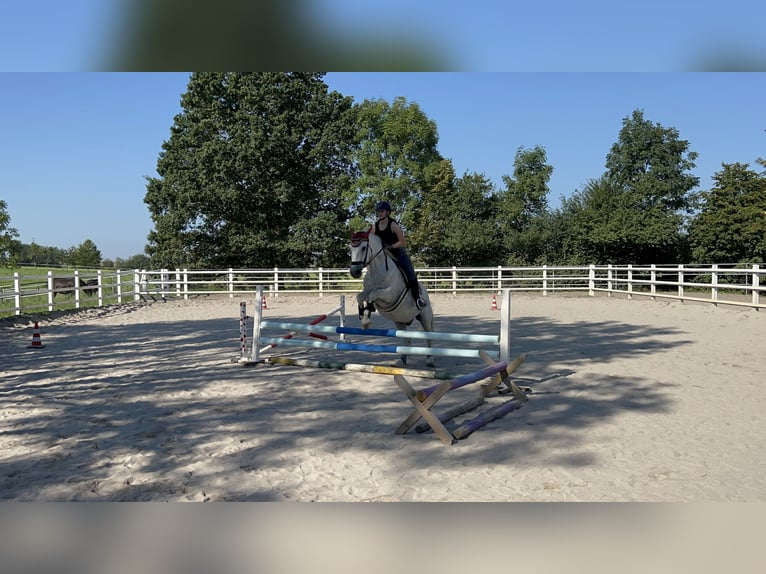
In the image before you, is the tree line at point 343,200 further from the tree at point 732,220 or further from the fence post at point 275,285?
the fence post at point 275,285

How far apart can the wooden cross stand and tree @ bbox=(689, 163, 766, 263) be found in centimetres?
3006

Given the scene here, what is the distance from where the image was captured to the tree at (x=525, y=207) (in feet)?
116

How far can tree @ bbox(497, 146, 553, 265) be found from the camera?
3538cm

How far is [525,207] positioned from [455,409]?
3355 cm

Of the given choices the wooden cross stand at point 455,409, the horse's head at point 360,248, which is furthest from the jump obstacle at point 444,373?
the horse's head at point 360,248

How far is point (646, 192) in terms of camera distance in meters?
36.6

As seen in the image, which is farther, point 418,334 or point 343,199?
point 343,199

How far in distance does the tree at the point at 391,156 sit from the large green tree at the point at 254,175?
1.14 m

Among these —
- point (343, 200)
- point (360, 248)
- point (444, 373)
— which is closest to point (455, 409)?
point (444, 373)

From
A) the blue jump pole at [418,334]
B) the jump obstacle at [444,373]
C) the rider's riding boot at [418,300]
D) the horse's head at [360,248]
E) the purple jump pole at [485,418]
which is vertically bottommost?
the purple jump pole at [485,418]

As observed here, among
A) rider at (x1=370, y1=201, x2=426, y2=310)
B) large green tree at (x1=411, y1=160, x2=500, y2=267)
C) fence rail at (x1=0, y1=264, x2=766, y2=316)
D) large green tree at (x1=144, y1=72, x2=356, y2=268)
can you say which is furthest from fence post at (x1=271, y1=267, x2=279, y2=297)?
rider at (x1=370, y1=201, x2=426, y2=310)

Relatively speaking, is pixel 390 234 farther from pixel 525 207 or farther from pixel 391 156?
pixel 525 207

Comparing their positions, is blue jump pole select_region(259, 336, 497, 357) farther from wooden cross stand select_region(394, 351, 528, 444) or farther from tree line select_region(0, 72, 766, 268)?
tree line select_region(0, 72, 766, 268)
